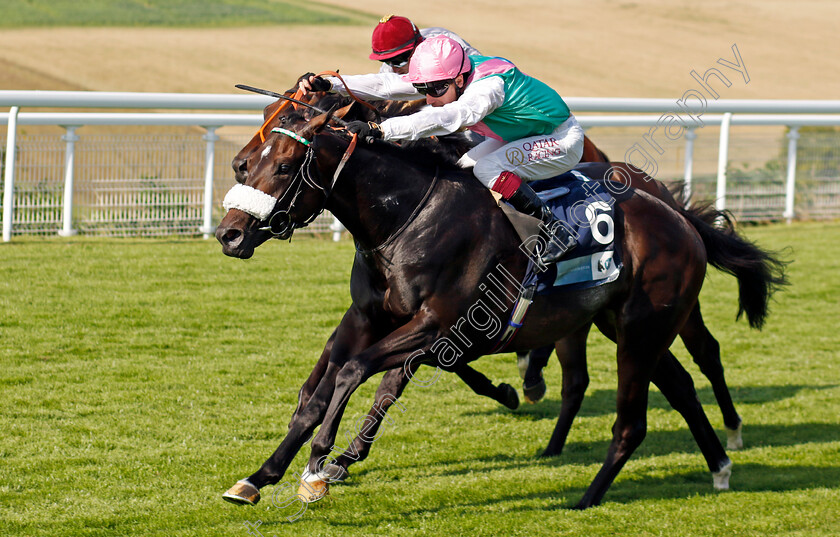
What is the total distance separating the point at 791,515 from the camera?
4.05m

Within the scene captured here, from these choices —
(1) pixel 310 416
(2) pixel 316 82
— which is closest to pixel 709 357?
(1) pixel 310 416

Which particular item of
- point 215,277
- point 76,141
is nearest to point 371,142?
point 215,277

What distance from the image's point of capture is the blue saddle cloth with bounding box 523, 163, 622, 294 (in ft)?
13.0

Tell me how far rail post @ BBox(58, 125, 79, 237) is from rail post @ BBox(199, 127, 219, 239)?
108cm

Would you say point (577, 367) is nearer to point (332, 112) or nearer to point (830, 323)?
point (332, 112)

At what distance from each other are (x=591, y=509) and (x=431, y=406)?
1716mm

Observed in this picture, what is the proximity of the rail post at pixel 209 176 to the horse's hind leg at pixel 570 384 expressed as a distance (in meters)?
4.36

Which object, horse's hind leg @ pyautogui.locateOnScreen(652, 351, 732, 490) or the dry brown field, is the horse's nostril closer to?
horse's hind leg @ pyautogui.locateOnScreen(652, 351, 732, 490)

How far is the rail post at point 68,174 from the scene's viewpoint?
8.09 m

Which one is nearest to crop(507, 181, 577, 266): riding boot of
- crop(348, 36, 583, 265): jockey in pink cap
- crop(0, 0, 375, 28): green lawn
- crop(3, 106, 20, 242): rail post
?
crop(348, 36, 583, 265): jockey in pink cap

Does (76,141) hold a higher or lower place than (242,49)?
higher

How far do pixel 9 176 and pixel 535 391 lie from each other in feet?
15.3

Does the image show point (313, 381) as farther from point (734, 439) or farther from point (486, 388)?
point (734, 439)

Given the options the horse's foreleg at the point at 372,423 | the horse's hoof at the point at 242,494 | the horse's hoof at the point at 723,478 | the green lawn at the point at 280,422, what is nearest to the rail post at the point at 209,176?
the green lawn at the point at 280,422
